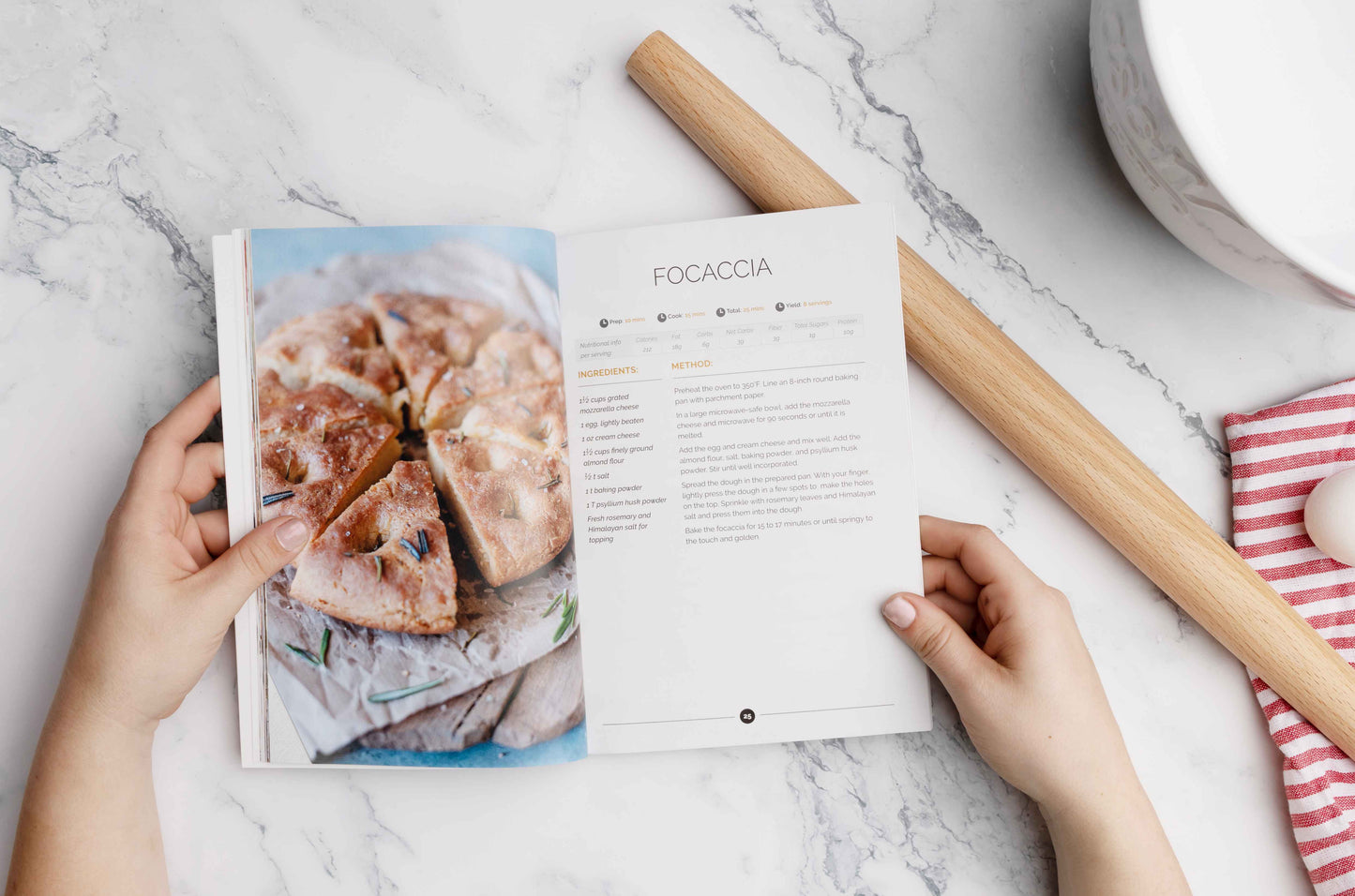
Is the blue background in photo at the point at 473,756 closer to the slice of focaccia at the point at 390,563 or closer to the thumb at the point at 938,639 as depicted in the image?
the slice of focaccia at the point at 390,563

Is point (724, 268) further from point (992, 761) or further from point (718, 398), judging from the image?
point (992, 761)

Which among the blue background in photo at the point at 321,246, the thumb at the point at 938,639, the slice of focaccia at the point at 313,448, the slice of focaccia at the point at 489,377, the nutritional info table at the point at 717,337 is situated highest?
the blue background in photo at the point at 321,246

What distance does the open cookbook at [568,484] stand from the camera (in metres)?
0.56

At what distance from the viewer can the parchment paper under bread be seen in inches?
22.2

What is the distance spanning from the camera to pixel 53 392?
2.01ft

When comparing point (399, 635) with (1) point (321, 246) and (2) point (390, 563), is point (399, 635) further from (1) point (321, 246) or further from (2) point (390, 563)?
(1) point (321, 246)

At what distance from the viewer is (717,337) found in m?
0.59

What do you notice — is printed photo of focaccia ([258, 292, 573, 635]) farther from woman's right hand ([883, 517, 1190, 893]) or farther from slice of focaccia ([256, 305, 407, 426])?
woman's right hand ([883, 517, 1190, 893])

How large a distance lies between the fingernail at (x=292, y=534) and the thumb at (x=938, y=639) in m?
0.41

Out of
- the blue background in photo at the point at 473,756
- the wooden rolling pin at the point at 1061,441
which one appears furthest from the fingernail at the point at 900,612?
the blue background in photo at the point at 473,756

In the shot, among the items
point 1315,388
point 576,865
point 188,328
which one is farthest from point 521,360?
point 1315,388

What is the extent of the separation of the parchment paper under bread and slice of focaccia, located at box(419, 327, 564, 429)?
2 cm

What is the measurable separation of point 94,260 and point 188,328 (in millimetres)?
94

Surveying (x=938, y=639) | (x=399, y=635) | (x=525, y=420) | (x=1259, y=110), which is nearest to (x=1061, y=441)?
(x=938, y=639)
